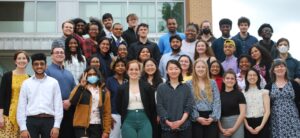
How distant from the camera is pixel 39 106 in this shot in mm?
9836

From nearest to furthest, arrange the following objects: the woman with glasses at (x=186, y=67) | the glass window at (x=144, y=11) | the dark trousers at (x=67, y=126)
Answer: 1. the dark trousers at (x=67, y=126)
2. the woman with glasses at (x=186, y=67)
3. the glass window at (x=144, y=11)

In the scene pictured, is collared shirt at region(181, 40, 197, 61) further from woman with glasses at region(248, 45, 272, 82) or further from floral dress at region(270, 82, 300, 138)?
floral dress at region(270, 82, 300, 138)

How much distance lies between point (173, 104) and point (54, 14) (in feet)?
50.2

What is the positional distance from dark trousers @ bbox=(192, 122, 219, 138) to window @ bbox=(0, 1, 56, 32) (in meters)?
15.0

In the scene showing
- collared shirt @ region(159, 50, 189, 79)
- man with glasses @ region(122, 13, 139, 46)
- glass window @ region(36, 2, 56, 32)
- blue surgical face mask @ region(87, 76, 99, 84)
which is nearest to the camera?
blue surgical face mask @ region(87, 76, 99, 84)

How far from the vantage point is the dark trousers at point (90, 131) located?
1013 cm

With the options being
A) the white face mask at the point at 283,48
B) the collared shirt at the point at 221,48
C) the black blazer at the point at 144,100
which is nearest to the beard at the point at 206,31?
the collared shirt at the point at 221,48

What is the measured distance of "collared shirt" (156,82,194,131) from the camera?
10.0 metres

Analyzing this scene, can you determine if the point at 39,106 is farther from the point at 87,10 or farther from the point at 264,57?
the point at 87,10

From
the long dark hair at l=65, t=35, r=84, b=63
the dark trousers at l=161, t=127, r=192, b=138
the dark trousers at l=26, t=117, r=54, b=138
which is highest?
the long dark hair at l=65, t=35, r=84, b=63

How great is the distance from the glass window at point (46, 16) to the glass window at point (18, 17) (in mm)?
252

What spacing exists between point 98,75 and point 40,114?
4.14 feet

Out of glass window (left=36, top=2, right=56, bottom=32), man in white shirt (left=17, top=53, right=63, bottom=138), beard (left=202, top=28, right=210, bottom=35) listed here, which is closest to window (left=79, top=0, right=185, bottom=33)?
glass window (left=36, top=2, right=56, bottom=32)

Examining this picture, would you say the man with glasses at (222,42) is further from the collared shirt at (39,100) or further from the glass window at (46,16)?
the glass window at (46,16)
